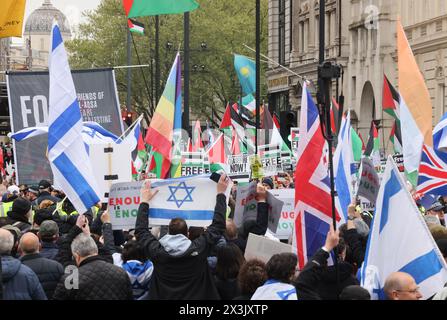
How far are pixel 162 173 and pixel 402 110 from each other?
4.08 m

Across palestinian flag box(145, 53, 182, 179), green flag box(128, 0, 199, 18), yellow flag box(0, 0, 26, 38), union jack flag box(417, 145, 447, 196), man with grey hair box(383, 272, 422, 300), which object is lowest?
man with grey hair box(383, 272, 422, 300)

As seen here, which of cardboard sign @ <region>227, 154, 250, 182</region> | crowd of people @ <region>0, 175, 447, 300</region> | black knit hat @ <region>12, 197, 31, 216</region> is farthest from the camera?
cardboard sign @ <region>227, 154, 250, 182</region>

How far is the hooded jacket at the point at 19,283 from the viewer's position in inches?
336

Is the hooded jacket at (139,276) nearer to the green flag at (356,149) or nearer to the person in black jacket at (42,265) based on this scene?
the person in black jacket at (42,265)

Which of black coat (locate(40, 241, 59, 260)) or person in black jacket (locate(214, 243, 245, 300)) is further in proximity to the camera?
black coat (locate(40, 241, 59, 260))

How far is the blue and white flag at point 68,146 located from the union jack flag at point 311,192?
208cm

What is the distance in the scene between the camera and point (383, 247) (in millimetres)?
8539

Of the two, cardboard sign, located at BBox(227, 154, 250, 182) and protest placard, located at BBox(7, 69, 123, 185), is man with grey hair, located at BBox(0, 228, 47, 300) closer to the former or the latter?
protest placard, located at BBox(7, 69, 123, 185)

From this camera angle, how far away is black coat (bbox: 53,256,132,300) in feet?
27.6

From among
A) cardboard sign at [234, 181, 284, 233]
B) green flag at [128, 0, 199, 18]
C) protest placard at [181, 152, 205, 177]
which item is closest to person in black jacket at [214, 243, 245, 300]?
cardboard sign at [234, 181, 284, 233]

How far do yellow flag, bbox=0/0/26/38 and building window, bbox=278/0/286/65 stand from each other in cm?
Answer: 5058

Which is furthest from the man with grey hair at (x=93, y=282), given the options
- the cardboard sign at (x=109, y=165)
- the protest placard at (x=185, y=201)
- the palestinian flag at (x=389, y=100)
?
the palestinian flag at (x=389, y=100)

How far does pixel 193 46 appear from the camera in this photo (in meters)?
69.1

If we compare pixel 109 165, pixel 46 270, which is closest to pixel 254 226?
pixel 46 270
